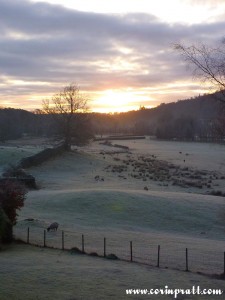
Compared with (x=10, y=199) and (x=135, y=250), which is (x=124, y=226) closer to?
(x=135, y=250)

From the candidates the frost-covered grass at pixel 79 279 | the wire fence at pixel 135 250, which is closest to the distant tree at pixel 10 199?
the wire fence at pixel 135 250

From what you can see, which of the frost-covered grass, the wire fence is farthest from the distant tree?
the frost-covered grass

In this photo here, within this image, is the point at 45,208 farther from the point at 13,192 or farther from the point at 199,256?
the point at 199,256

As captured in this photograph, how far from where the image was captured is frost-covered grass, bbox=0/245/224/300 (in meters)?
15.2

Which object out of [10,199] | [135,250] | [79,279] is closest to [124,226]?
[135,250]

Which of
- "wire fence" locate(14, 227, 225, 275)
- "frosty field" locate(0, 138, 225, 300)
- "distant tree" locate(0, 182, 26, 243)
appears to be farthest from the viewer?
"distant tree" locate(0, 182, 26, 243)

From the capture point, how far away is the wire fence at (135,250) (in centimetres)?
2152

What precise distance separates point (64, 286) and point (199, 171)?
58.7 m

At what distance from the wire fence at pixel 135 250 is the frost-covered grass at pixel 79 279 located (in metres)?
1.64

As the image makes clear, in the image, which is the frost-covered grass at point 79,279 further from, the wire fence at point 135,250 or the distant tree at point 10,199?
the distant tree at point 10,199

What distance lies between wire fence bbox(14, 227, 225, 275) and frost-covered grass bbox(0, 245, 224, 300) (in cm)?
164

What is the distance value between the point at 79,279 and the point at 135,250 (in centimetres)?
788

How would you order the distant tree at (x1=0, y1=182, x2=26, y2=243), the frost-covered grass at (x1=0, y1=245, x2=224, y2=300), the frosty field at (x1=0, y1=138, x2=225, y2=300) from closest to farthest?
the frost-covered grass at (x1=0, y1=245, x2=224, y2=300), the frosty field at (x1=0, y1=138, x2=225, y2=300), the distant tree at (x1=0, y1=182, x2=26, y2=243)

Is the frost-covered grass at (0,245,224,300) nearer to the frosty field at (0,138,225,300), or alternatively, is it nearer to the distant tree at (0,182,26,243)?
the frosty field at (0,138,225,300)
